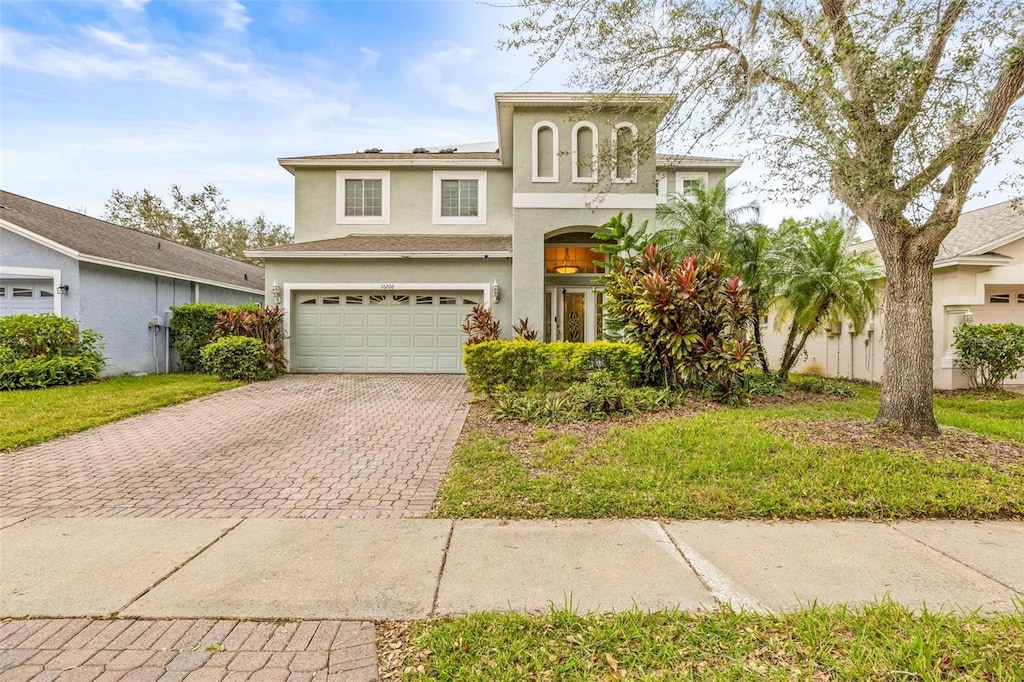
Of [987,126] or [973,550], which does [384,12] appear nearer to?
[987,126]

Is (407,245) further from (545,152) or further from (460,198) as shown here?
(545,152)

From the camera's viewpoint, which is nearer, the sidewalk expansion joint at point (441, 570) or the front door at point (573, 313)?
the sidewalk expansion joint at point (441, 570)

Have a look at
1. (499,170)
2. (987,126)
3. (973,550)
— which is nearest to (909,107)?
(987,126)

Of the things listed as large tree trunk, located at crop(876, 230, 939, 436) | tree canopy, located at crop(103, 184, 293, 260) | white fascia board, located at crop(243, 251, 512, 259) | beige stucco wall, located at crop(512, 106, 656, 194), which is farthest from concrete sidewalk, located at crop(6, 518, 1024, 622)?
tree canopy, located at crop(103, 184, 293, 260)

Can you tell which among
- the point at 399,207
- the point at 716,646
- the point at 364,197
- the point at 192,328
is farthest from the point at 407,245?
the point at 716,646

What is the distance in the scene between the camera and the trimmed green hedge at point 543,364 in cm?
860

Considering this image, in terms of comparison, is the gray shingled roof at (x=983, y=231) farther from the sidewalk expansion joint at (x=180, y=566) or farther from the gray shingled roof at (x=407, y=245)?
the sidewalk expansion joint at (x=180, y=566)

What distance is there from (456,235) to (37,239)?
10.5m

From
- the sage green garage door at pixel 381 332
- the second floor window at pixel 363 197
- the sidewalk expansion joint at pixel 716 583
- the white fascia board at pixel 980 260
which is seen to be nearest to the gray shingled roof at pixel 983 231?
the white fascia board at pixel 980 260

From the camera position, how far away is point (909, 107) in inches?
188

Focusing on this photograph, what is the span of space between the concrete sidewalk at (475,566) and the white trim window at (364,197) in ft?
40.9

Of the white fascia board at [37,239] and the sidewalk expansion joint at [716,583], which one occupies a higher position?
the white fascia board at [37,239]

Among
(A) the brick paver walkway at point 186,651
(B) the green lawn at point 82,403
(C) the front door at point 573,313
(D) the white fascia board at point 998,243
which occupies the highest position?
(D) the white fascia board at point 998,243

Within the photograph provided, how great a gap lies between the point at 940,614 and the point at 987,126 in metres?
5.24
